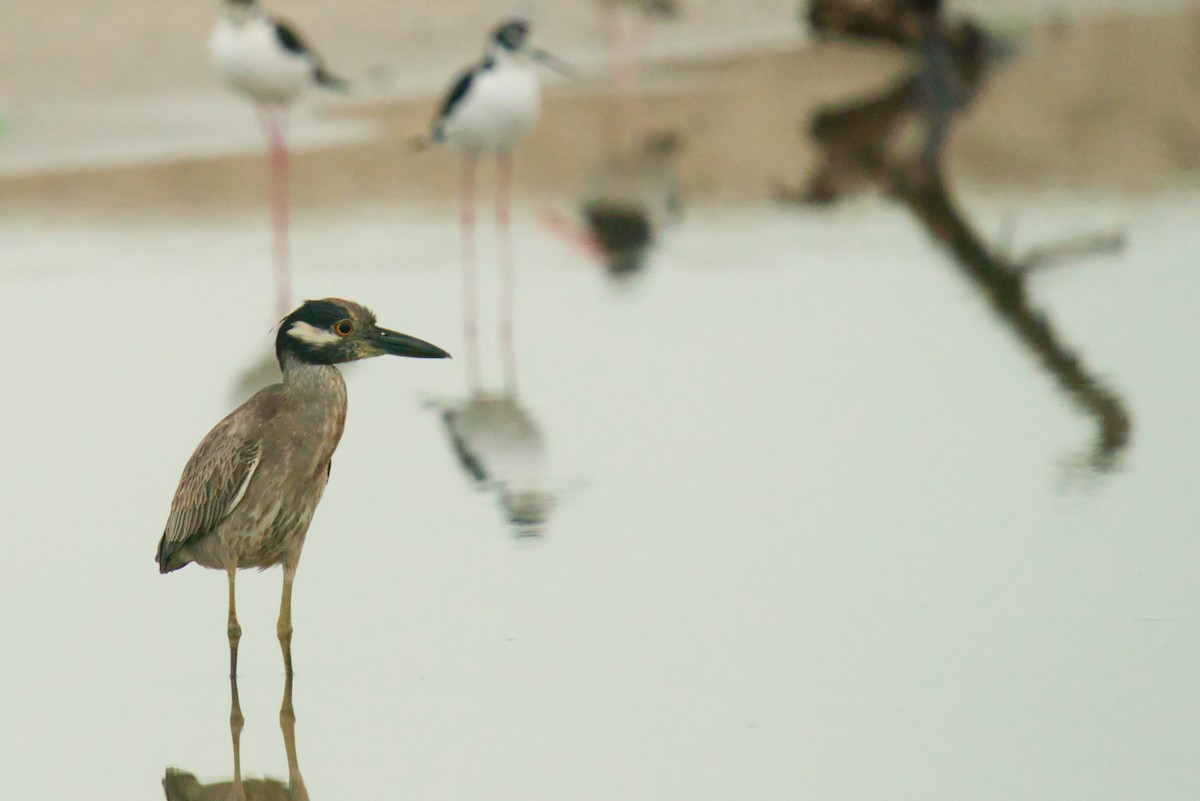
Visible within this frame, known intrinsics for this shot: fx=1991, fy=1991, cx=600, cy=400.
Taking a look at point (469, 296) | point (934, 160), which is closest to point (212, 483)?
point (469, 296)

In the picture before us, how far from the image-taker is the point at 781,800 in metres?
4.27

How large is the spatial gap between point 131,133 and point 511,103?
13.8ft

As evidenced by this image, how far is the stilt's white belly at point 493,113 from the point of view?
10.9 m

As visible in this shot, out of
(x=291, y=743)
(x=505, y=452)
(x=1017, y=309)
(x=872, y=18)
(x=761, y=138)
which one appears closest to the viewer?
(x=291, y=743)

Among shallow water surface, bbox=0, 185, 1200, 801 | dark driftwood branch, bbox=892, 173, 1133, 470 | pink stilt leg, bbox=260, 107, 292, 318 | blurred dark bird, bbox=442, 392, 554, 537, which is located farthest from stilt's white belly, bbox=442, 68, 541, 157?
blurred dark bird, bbox=442, 392, 554, 537

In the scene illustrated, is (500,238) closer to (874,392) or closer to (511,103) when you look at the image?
(511,103)

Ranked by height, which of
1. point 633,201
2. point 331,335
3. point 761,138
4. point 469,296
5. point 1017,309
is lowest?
point 331,335

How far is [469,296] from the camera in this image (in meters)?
9.66

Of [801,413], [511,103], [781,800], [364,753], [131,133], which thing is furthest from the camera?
[131,133]

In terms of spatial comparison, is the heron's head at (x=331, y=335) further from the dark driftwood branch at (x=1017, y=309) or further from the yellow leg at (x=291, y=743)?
the dark driftwood branch at (x=1017, y=309)

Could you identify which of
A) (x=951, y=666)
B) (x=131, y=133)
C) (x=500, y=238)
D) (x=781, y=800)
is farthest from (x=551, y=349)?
(x=131, y=133)

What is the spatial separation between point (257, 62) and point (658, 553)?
7.04 m

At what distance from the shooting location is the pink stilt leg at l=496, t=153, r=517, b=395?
8312 mm

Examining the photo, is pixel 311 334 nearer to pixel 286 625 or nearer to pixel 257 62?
pixel 286 625
